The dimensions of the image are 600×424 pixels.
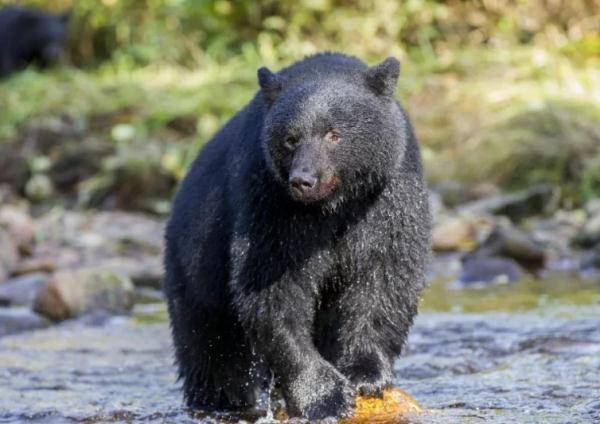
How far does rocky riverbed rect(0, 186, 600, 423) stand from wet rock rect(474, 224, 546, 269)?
12mm

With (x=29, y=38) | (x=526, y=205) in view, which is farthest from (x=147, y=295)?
(x=29, y=38)

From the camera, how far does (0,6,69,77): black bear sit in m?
20.0

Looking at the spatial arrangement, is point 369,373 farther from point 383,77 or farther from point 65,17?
point 65,17

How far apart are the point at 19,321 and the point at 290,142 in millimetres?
4482

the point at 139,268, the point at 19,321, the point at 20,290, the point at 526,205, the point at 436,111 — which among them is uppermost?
the point at 436,111

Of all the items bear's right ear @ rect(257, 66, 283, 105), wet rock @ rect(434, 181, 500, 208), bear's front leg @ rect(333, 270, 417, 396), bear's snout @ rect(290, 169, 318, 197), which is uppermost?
bear's right ear @ rect(257, 66, 283, 105)

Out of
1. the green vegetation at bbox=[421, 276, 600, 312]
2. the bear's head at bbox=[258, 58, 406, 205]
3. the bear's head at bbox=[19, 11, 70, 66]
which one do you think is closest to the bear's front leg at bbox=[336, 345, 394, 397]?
the bear's head at bbox=[258, 58, 406, 205]

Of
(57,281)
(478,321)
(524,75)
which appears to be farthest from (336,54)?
(524,75)

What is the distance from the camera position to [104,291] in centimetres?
928

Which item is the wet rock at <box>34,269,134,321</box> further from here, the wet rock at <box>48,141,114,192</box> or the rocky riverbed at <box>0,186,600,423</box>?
the wet rock at <box>48,141,114,192</box>

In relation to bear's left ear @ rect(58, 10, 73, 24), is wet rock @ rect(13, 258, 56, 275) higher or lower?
lower

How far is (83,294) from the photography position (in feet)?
30.1

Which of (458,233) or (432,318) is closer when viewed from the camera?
(432,318)

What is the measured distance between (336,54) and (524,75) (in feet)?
30.1
